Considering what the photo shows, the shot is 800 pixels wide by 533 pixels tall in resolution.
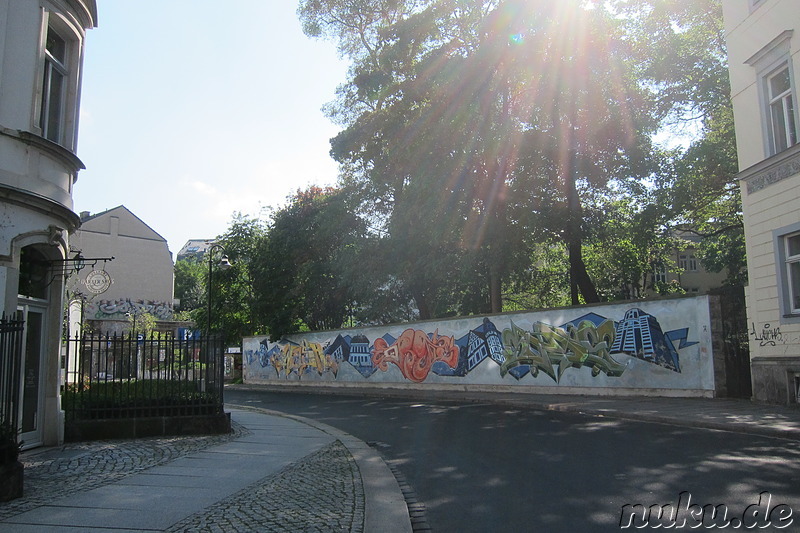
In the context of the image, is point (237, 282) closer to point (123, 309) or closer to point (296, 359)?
point (296, 359)

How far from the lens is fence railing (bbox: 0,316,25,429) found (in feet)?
23.4

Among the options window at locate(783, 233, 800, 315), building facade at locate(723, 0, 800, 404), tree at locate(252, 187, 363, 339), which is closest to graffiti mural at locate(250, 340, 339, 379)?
tree at locate(252, 187, 363, 339)

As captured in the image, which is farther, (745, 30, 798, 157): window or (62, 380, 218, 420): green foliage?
(745, 30, 798, 157): window

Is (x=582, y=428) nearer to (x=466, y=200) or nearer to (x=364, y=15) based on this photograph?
(x=466, y=200)

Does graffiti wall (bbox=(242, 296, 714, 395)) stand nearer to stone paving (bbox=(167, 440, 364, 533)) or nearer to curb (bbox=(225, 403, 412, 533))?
curb (bbox=(225, 403, 412, 533))

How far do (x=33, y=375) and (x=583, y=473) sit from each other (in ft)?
27.2

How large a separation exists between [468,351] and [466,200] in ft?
18.5

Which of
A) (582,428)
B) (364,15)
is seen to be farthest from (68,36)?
(364,15)

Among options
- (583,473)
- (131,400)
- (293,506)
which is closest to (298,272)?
(131,400)

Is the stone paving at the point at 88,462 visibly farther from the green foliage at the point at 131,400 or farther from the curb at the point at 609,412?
the curb at the point at 609,412

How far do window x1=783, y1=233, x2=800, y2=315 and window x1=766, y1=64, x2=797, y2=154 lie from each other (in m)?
2.05

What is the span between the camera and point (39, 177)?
954 cm

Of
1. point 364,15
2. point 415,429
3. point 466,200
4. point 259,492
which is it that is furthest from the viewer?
point 364,15

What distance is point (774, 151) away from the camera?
47.6 feet
